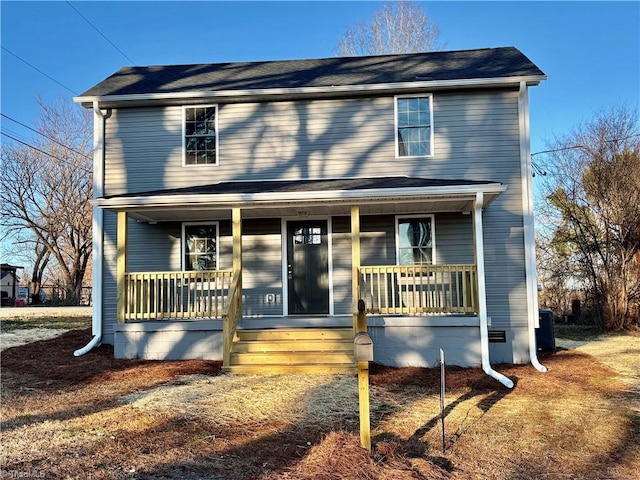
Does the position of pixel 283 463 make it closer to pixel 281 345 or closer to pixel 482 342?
pixel 281 345

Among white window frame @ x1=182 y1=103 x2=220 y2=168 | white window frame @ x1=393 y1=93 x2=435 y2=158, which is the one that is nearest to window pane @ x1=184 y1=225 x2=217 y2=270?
white window frame @ x1=182 y1=103 x2=220 y2=168

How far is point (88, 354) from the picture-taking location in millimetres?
8977

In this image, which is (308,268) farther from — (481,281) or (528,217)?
(528,217)

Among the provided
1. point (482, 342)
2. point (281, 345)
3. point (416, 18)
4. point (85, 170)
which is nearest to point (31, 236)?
point (85, 170)

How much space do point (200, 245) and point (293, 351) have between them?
3399 mm

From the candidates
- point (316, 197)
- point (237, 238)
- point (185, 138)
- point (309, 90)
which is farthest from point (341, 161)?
point (185, 138)

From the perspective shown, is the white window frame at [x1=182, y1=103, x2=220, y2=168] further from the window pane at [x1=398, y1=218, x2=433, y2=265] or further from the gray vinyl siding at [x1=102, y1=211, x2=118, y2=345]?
the window pane at [x1=398, y1=218, x2=433, y2=265]

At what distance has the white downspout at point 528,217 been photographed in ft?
29.3

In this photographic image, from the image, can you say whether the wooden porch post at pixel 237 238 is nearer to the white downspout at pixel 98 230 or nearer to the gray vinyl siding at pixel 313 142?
the gray vinyl siding at pixel 313 142

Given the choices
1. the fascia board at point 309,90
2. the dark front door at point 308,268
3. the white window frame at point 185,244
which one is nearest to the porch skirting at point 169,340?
the white window frame at point 185,244

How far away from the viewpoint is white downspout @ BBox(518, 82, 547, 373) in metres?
8.94

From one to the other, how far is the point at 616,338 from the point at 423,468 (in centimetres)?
1128

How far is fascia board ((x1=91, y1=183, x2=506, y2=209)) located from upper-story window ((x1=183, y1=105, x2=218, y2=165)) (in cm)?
198

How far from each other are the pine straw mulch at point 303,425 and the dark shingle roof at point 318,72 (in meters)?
5.46
